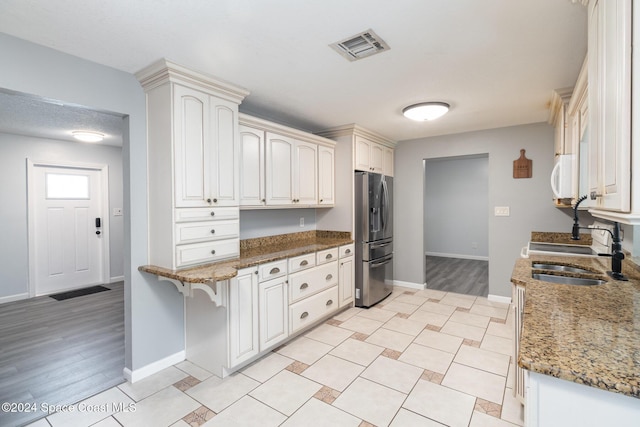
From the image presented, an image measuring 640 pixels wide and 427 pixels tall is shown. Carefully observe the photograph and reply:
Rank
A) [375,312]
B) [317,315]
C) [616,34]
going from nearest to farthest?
[616,34]
[317,315]
[375,312]

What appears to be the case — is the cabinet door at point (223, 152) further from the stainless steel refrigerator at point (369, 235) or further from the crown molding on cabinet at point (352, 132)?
the stainless steel refrigerator at point (369, 235)

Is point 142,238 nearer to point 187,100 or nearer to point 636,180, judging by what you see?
point 187,100

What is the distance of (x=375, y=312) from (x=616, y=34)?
3274mm

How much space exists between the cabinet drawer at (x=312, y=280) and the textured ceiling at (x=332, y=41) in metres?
1.72

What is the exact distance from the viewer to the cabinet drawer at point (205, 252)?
223 centimetres

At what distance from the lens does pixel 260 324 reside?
2553 mm

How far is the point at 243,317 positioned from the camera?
240 centimetres

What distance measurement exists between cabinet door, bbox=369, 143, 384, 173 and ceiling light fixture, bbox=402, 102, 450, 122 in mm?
1113

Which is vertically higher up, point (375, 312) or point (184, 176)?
point (184, 176)

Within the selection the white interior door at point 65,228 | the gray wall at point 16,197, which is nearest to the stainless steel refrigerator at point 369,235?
the white interior door at point 65,228

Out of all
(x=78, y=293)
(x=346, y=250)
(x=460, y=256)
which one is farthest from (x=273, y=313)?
(x=460, y=256)

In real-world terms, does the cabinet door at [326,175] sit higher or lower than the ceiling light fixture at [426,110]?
lower

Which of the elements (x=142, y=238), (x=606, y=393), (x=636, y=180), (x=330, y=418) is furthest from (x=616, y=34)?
(x=142, y=238)

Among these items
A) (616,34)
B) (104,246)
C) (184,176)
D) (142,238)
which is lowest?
(104,246)
